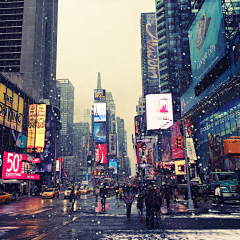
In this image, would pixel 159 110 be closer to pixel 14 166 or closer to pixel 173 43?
pixel 14 166

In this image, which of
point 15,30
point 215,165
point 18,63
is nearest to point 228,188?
point 215,165

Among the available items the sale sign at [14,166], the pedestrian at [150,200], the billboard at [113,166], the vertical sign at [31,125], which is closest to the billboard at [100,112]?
the billboard at [113,166]

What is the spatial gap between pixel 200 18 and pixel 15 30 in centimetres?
6503

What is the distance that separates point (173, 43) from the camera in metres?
112

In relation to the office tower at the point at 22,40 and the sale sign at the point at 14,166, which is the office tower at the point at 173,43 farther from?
the sale sign at the point at 14,166

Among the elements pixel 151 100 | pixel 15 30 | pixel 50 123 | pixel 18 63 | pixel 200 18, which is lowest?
pixel 50 123

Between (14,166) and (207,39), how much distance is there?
4038 cm

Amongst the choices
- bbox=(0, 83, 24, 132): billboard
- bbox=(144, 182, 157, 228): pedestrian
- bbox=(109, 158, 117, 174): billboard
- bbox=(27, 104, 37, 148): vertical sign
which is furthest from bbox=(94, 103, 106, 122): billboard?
bbox=(144, 182, 157, 228): pedestrian

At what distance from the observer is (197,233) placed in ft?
31.1

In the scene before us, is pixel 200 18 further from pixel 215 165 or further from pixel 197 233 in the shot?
pixel 197 233

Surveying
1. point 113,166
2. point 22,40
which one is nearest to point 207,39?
point 22,40

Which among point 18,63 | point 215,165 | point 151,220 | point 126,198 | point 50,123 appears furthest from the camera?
point 18,63

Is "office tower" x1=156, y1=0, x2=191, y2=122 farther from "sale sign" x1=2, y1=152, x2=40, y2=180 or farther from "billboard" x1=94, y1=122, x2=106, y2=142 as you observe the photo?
"sale sign" x1=2, y1=152, x2=40, y2=180

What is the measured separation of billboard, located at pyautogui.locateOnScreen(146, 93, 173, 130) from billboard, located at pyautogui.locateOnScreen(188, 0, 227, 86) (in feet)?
62.5
